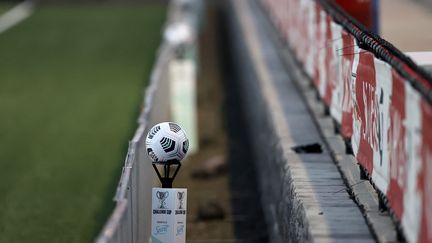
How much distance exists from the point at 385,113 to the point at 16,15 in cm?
3636

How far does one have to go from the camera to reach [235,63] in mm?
28953

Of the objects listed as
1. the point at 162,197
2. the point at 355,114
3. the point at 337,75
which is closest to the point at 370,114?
the point at 355,114

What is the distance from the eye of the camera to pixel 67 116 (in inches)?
879

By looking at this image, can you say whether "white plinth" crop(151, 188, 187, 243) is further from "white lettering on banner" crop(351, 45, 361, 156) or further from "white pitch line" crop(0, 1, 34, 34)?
"white pitch line" crop(0, 1, 34, 34)

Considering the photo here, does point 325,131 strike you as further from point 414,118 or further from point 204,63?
point 204,63

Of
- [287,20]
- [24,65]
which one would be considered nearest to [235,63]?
[24,65]

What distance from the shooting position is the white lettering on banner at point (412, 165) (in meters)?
7.15

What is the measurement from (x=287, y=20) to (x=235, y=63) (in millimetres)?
7998

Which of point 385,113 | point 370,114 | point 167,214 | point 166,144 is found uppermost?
point 385,113

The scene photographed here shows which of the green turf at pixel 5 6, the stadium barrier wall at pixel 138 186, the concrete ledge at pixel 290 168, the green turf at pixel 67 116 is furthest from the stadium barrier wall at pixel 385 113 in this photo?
the green turf at pixel 5 6

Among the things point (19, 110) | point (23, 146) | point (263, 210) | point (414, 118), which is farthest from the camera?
point (19, 110)

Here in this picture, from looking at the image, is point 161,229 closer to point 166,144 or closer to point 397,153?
point 166,144

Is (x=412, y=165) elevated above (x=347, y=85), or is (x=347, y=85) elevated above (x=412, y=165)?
(x=412, y=165)

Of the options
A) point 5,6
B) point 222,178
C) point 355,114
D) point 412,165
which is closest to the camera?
point 412,165
